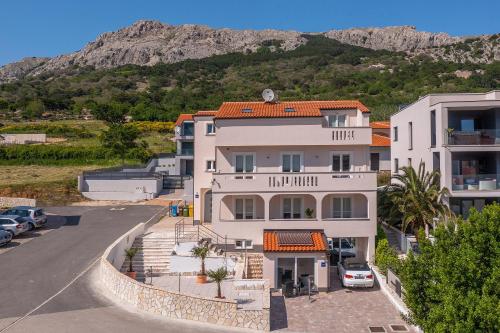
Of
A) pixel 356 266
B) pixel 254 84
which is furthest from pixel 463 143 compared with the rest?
pixel 254 84

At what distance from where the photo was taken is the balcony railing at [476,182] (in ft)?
86.1

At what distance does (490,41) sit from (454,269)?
476 feet

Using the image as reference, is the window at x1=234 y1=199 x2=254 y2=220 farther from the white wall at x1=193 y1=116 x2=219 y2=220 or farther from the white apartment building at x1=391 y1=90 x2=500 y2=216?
the white apartment building at x1=391 y1=90 x2=500 y2=216

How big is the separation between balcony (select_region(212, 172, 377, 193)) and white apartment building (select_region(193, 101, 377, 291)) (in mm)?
56

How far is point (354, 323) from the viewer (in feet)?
57.4

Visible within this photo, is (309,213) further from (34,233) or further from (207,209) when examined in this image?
(34,233)

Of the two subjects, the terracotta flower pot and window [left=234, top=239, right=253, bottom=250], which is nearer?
the terracotta flower pot

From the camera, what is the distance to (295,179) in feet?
78.8

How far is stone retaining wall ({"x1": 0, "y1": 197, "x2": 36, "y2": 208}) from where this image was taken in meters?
41.0

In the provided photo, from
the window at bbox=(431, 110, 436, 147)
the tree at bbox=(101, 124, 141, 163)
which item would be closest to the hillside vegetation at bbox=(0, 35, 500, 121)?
the tree at bbox=(101, 124, 141, 163)

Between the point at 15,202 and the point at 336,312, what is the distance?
34.6 meters

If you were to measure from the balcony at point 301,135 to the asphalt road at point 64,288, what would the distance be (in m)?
10.6

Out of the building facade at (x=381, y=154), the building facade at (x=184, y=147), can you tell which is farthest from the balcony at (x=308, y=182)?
the building facade at (x=184, y=147)

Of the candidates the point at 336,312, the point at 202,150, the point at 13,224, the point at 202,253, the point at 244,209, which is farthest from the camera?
the point at 13,224
